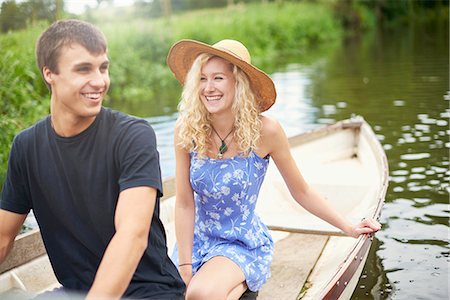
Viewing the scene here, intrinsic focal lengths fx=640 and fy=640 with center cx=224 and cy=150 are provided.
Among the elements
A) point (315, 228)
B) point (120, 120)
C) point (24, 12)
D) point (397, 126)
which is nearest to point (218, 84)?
point (120, 120)

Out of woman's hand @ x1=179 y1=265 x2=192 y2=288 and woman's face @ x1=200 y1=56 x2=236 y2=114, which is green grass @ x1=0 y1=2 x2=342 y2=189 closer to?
woman's hand @ x1=179 y1=265 x2=192 y2=288

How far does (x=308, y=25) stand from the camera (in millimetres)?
28531

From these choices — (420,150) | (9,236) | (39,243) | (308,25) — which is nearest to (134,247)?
(9,236)

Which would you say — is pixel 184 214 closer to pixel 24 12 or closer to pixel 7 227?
pixel 7 227

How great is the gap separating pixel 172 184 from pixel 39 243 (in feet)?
4.71

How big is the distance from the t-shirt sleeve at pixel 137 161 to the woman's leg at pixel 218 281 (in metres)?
0.87

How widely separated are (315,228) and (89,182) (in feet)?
7.55

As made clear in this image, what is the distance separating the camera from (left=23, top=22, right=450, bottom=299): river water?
4.64 metres

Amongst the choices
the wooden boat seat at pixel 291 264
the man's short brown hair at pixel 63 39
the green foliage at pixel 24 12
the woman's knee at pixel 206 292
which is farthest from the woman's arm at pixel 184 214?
the green foliage at pixel 24 12

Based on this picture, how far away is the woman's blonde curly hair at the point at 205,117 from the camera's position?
3.08 metres

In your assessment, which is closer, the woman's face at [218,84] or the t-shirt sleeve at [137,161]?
the t-shirt sleeve at [137,161]

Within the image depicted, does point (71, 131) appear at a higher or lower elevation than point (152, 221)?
higher

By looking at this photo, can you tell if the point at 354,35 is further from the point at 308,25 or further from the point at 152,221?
the point at 152,221

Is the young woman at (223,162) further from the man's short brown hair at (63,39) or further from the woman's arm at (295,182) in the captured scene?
the man's short brown hair at (63,39)
